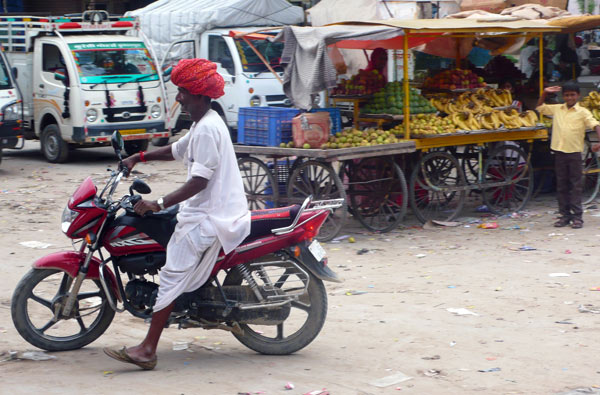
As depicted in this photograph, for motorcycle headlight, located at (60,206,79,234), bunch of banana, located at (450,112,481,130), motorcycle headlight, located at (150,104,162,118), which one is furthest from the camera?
motorcycle headlight, located at (150,104,162,118)

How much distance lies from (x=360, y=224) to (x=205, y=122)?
525 cm

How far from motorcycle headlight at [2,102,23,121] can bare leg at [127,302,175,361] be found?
9073 mm

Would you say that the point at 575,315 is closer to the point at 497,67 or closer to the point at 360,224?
the point at 360,224

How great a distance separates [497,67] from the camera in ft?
38.9

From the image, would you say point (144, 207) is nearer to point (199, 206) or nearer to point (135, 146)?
point (199, 206)

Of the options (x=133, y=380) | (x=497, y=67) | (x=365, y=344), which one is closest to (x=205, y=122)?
(x=133, y=380)

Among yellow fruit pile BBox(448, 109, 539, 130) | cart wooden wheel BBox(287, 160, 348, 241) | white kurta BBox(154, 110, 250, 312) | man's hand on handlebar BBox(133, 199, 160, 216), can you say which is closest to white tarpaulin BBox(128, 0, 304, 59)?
yellow fruit pile BBox(448, 109, 539, 130)

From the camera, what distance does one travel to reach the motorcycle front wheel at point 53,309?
5.03 meters

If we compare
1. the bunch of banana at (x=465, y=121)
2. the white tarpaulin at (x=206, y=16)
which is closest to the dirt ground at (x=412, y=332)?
the bunch of banana at (x=465, y=121)

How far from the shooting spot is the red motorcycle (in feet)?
15.9

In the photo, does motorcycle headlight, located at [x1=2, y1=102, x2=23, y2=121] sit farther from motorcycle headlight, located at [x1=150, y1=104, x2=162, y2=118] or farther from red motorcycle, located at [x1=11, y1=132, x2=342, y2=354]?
red motorcycle, located at [x1=11, y1=132, x2=342, y2=354]

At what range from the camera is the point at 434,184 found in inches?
→ 378

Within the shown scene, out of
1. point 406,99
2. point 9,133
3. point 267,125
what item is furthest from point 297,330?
point 9,133

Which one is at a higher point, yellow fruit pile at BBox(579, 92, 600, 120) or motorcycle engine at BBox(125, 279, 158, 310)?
yellow fruit pile at BBox(579, 92, 600, 120)
